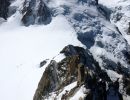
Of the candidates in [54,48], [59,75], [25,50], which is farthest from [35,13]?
[59,75]

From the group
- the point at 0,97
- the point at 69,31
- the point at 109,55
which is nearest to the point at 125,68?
the point at 109,55

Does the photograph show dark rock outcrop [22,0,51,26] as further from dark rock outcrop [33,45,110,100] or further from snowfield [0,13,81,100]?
dark rock outcrop [33,45,110,100]

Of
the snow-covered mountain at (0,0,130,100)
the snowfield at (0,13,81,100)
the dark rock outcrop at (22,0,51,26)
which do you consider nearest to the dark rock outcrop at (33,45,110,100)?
the snow-covered mountain at (0,0,130,100)

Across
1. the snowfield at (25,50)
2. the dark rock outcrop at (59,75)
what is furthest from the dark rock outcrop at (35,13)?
the dark rock outcrop at (59,75)

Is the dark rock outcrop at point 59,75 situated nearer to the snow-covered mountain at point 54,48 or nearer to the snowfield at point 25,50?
the snow-covered mountain at point 54,48

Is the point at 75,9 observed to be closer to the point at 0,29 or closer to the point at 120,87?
the point at 0,29

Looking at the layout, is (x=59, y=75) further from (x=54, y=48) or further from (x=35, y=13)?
(x=35, y=13)
